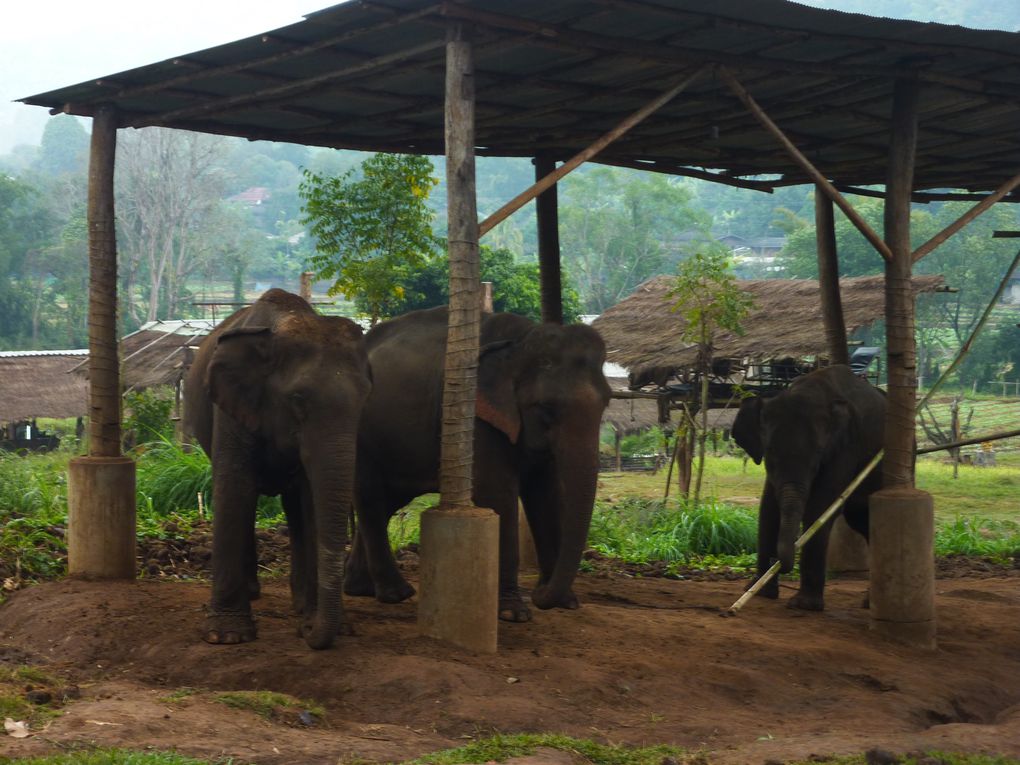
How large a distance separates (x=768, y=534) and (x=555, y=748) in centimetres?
459

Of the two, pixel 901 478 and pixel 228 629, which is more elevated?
pixel 901 478

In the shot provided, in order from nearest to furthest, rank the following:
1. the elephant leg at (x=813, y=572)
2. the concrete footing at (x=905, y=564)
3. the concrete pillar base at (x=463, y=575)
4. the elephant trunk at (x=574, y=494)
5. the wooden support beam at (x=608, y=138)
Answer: the concrete pillar base at (x=463, y=575) < the wooden support beam at (x=608, y=138) < the elephant trunk at (x=574, y=494) < the concrete footing at (x=905, y=564) < the elephant leg at (x=813, y=572)

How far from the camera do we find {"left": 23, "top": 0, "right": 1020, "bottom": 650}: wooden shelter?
7352mm

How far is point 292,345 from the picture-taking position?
7270mm

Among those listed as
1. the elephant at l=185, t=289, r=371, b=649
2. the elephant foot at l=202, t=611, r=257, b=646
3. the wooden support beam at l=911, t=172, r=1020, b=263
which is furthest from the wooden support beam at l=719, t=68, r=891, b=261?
the elephant foot at l=202, t=611, r=257, b=646

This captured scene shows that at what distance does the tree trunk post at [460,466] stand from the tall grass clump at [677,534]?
4819 millimetres

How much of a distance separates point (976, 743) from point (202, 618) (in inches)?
166

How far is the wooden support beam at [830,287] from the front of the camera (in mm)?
11984

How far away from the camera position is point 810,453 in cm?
944

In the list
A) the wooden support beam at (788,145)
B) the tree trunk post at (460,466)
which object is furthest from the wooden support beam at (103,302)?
the wooden support beam at (788,145)

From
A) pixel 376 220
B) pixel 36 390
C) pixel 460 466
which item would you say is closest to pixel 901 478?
pixel 460 466

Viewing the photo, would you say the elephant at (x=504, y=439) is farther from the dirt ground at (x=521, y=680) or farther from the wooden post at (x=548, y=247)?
the wooden post at (x=548, y=247)

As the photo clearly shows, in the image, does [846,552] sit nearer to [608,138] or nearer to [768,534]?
[768,534]

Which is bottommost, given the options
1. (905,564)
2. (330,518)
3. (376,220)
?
(905,564)
